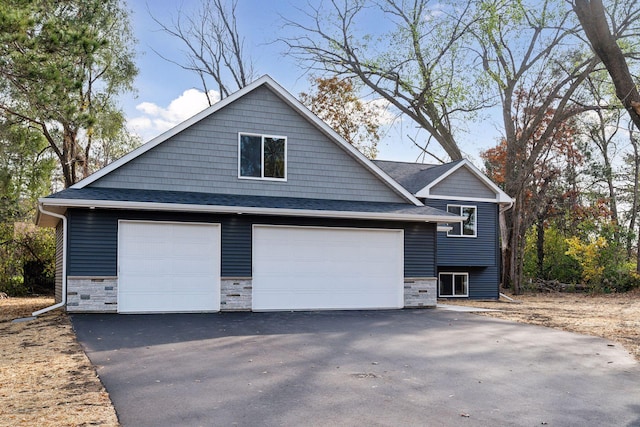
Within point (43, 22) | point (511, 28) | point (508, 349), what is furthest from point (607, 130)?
point (43, 22)

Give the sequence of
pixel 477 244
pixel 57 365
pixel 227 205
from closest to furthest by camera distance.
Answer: pixel 57 365 < pixel 227 205 < pixel 477 244

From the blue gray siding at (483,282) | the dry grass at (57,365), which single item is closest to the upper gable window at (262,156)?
the dry grass at (57,365)

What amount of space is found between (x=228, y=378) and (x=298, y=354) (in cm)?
179

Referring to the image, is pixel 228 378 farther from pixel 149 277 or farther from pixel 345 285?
pixel 345 285

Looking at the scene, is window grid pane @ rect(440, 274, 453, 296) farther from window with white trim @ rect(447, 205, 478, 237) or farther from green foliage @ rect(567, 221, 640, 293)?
green foliage @ rect(567, 221, 640, 293)

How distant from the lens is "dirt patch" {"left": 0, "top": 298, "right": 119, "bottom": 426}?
5.07 meters

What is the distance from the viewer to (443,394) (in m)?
6.25

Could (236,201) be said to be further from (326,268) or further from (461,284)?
(461,284)

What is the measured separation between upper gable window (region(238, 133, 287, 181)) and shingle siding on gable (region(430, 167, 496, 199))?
7954 millimetres

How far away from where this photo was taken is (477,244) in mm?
22328

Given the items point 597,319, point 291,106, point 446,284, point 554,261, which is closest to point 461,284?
point 446,284

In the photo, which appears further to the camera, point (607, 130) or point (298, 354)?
point (607, 130)

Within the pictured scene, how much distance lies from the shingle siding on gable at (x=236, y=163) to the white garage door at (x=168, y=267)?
122 centimetres

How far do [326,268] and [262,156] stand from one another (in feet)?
10.6
